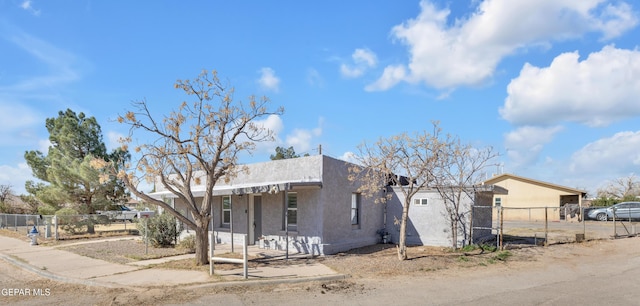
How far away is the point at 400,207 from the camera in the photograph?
18516 mm

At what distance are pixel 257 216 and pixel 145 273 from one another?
21.4 ft

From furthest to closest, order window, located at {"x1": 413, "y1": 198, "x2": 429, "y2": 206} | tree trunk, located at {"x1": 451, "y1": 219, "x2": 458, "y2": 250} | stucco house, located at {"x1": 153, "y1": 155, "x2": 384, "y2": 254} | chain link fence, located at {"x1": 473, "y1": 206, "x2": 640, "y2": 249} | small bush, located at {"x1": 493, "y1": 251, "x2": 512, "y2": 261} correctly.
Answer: window, located at {"x1": 413, "y1": 198, "x2": 429, "y2": 206} → chain link fence, located at {"x1": 473, "y1": 206, "x2": 640, "y2": 249} → tree trunk, located at {"x1": 451, "y1": 219, "x2": 458, "y2": 250} → stucco house, located at {"x1": 153, "y1": 155, "x2": 384, "y2": 254} → small bush, located at {"x1": 493, "y1": 251, "x2": 512, "y2": 261}

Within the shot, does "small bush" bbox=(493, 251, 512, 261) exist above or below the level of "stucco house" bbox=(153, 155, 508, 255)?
below

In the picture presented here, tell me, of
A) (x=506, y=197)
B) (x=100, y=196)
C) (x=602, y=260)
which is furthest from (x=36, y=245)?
(x=506, y=197)

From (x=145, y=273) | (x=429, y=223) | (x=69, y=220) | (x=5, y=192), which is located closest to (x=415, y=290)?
(x=145, y=273)

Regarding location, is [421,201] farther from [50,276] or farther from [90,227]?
[90,227]

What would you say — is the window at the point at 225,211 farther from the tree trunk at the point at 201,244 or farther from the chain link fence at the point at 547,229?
the chain link fence at the point at 547,229

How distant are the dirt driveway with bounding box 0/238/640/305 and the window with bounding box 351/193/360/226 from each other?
504 centimetres

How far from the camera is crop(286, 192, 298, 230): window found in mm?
15781

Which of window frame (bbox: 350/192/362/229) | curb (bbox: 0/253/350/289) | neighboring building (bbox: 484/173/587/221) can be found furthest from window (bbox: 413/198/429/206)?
neighboring building (bbox: 484/173/587/221)

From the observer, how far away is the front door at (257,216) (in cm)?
1723

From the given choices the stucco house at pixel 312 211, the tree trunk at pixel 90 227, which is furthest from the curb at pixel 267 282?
the tree trunk at pixel 90 227

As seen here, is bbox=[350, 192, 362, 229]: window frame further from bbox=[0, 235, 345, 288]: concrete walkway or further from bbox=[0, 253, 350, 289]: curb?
bbox=[0, 253, 350, 289]: curb

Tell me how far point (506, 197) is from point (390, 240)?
23.6 meters
